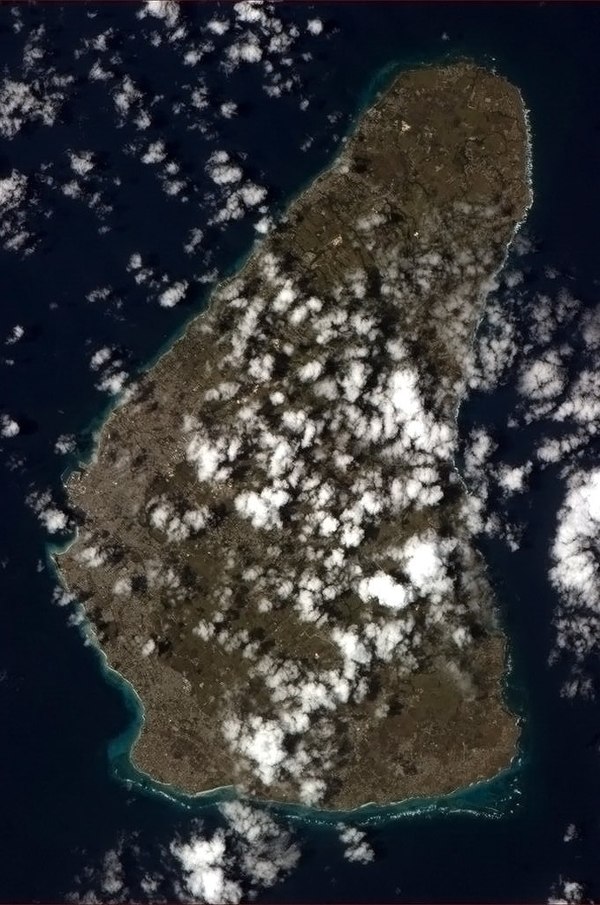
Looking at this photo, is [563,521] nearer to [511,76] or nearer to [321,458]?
[321,458]

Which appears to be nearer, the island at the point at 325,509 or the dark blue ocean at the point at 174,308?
the island at the point at 325,509

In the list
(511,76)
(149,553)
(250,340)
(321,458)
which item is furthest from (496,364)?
(149,553)

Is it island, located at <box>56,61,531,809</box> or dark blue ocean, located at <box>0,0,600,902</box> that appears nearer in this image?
island, located at <box>56,61,531,809</box>

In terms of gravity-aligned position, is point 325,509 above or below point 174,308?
below

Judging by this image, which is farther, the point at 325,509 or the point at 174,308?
the point at 174,308
